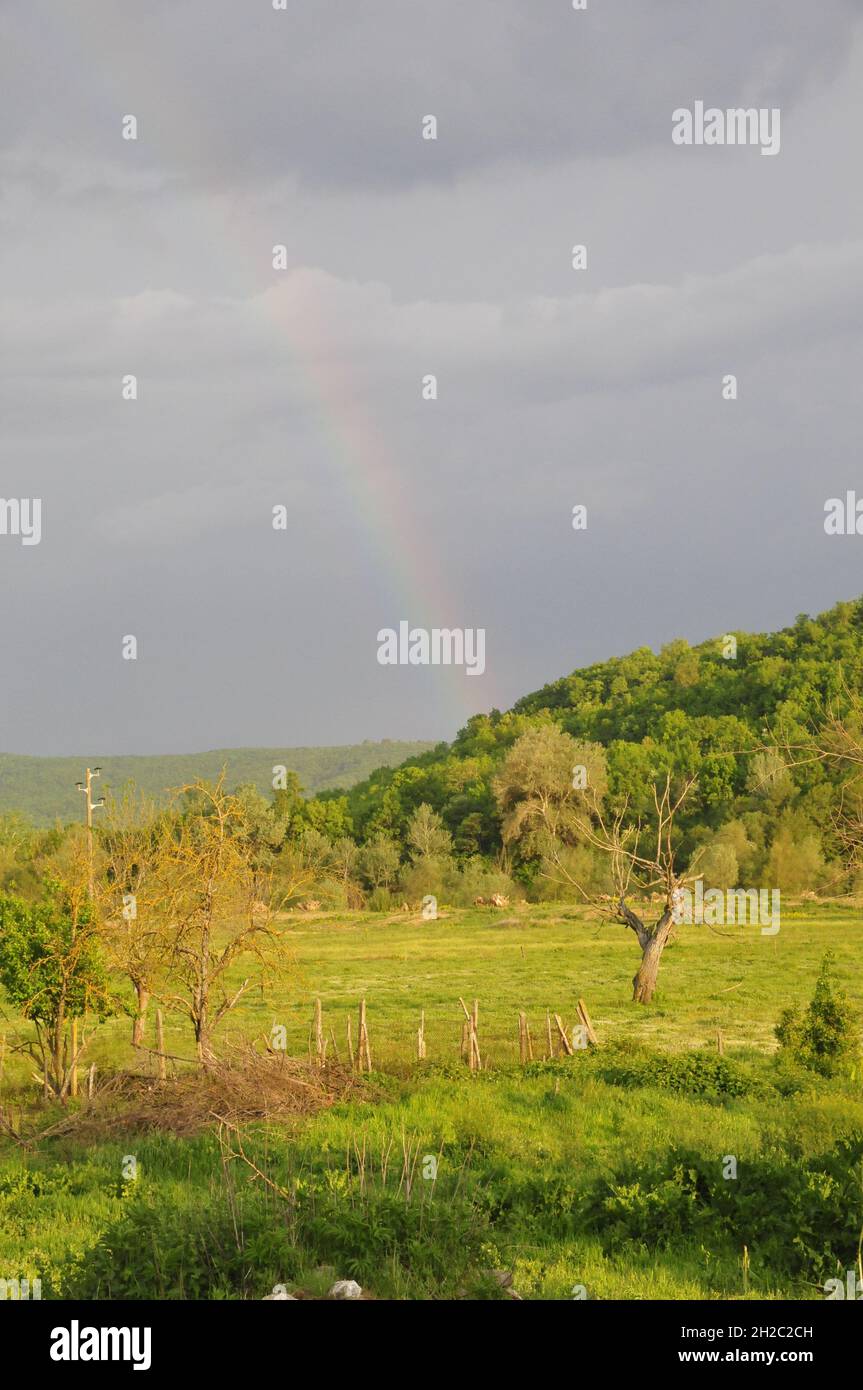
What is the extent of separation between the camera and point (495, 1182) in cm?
1239

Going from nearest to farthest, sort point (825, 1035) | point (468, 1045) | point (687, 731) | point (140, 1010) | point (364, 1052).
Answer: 1. point (364, 1052)
2. point (825, 1035)
3. point (468, 1045)
4. point (140, 1010)
5. point (687, 731)

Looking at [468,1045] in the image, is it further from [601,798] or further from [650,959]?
[601,798]

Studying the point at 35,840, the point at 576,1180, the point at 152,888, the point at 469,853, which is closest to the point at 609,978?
the point at 152,888

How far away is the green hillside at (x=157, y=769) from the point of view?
141 metres

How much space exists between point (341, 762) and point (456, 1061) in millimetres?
164869

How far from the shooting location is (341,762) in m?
184

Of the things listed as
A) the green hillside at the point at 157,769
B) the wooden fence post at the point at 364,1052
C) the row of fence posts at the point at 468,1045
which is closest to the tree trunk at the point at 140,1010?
the row of fence posts at the point at 468,1045

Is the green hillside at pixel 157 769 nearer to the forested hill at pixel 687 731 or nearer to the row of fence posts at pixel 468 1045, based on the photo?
the forested hill at pixel 687 731

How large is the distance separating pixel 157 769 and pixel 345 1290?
5637 inches

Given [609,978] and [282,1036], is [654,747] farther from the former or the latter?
[282,1036]

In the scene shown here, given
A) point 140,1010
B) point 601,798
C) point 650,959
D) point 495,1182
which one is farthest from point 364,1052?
point 601,798

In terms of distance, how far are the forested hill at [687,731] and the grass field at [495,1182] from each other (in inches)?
1299

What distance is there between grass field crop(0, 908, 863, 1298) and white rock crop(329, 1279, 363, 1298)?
0.38 metres
